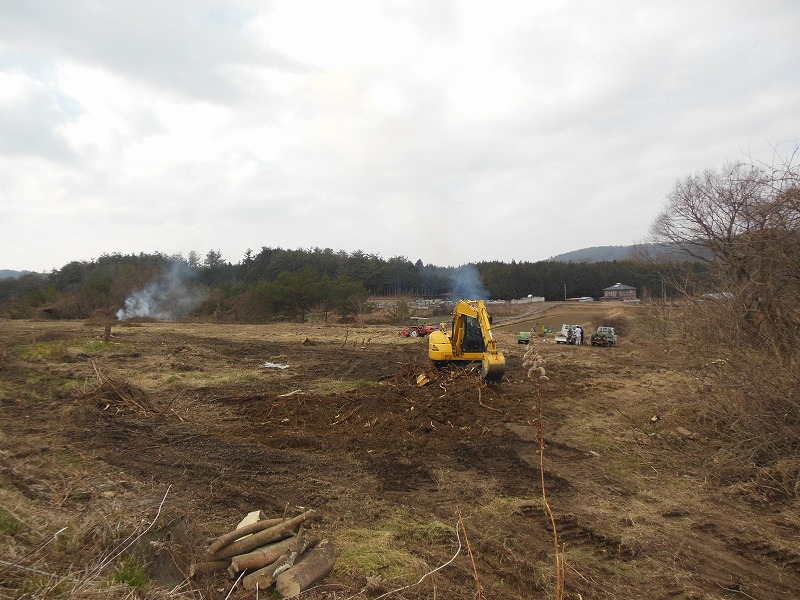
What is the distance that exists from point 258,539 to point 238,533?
0.20 meters

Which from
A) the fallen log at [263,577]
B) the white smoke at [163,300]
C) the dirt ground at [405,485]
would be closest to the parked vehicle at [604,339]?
the dirt ground at [405,485]

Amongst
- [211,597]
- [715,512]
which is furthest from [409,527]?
[715,512]

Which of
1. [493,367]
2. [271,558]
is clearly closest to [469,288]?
[493,367]

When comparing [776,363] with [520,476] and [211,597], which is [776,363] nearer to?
[520,476]

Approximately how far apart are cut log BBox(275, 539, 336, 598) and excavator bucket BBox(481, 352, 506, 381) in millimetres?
7908

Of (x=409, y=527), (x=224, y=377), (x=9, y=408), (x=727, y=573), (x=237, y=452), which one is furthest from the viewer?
(x=224, y=377)

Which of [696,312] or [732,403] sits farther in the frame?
[696,312]

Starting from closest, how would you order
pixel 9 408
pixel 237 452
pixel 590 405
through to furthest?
pixel 237 452
pixel 9 408
pixel 590 405

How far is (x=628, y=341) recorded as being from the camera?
28.9 metres

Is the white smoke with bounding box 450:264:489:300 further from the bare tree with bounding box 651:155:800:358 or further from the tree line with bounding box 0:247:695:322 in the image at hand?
the bare tree with bounding box 651:155:800:358

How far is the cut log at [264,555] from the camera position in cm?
375

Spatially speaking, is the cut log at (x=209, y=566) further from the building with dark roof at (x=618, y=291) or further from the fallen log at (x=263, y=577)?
the building with dark roof at (x=618, y=291)

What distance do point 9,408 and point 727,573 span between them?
1262 cm

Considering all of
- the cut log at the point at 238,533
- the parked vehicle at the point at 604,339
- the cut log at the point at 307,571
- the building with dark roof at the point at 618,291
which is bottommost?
the parked vehicle at the point at 604,339
